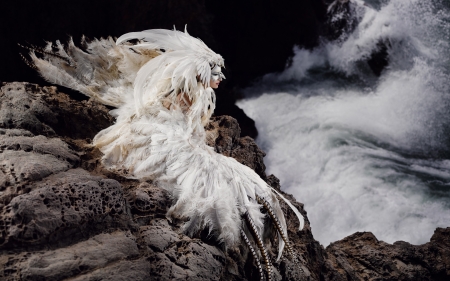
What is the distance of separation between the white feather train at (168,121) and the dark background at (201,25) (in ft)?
1.83

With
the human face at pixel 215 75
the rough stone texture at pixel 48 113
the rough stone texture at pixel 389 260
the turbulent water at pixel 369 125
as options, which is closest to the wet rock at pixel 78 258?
the rough stone texture at pixel 48 113

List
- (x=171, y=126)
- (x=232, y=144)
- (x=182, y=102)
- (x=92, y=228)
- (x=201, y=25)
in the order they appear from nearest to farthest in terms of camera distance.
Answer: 1. (x=92, y=228)
2. (x=171, y=126)
3. (x=182, y=102)
4. (x=232, y=144)
5. (x=201, y=25)

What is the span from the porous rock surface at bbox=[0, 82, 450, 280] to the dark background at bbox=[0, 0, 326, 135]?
2.60 feet

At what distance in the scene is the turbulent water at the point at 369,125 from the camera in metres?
3.85

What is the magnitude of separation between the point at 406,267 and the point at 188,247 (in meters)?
1.23

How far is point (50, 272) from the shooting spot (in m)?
1.19

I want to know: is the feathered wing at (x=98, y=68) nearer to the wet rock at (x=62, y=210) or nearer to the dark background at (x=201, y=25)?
the dark background at (x=201, y=25)

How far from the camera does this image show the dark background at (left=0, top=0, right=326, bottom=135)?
3760 millimetres

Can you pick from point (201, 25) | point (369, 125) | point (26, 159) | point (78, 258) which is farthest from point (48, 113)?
point (369, 125)

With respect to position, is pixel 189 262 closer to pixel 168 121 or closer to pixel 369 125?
pixel 168 121

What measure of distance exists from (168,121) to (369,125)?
11.4 ft

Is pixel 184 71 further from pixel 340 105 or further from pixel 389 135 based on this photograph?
pixel 340 105

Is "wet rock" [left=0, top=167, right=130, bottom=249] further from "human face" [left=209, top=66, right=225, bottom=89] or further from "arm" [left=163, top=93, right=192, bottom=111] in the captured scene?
"human face" [left=209, top=66, right=225, bottom=89]

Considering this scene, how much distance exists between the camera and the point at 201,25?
15.3 feet
